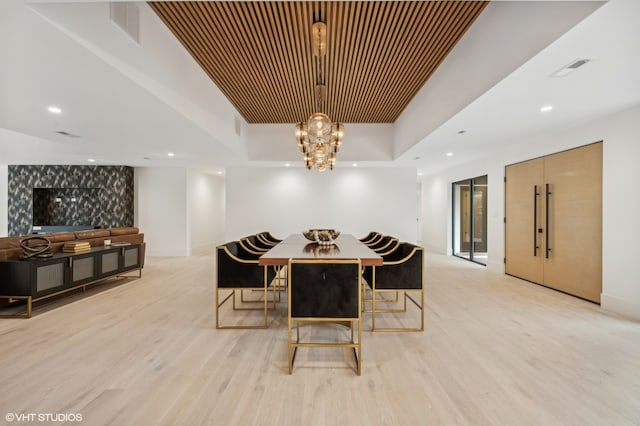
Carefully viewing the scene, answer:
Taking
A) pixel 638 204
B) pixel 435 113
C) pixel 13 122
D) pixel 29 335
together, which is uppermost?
pixel 435 113

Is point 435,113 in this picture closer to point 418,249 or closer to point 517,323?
point 418,249

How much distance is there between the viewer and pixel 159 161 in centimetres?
747

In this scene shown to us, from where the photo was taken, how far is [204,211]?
9.77 metres

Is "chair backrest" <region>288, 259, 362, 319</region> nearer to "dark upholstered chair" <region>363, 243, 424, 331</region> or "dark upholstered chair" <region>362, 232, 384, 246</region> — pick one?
"dark upholstered chair" <region>363, 243, 424, 331</region>

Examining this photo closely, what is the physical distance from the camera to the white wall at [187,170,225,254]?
28.5ft

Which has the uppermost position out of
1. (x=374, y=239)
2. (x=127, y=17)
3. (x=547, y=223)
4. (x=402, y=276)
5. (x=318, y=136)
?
(x=127, y=17)

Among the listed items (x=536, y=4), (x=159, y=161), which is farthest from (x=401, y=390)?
(x=159, y=161)

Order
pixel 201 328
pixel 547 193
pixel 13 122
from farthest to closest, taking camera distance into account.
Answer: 1. pixel 547 193
2. pixel 13 122
3. pixel 201 328

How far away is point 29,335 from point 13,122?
299 centimetres

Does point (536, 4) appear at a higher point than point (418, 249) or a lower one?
higher

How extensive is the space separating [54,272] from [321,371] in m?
3.83

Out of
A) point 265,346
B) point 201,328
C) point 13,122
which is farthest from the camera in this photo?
point 13,122

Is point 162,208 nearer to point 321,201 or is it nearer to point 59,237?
point 59,237

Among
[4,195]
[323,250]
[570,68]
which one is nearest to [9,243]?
[323,250]
